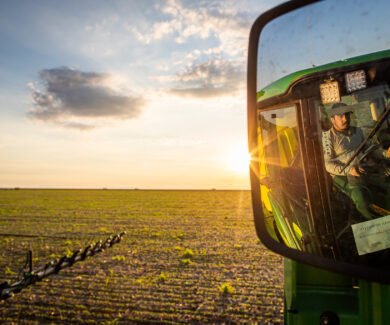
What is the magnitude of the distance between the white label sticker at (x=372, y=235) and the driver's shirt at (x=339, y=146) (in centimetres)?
13

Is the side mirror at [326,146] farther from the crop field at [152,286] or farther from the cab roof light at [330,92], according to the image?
the crop field at [152,286]

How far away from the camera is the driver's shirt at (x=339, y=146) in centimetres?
97

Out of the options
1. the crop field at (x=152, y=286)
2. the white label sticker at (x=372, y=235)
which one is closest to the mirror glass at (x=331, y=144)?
the white label sticker at (x=372, y=235)

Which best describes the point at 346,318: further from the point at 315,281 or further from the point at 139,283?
the point at 139,283

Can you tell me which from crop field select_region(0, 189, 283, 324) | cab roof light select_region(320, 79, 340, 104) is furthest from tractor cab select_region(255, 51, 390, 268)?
crop field select_region(0, 189, 283, 324)

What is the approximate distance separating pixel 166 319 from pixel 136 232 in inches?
459

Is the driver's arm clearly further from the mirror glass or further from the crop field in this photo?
the crop field

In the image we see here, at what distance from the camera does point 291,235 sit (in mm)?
1109

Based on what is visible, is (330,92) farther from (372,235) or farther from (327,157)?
(372,235)

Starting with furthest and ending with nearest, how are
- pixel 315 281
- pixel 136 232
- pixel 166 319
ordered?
pixel 136 232, pixel 166 319, pixel 315 281

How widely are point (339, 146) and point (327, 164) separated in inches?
2.2

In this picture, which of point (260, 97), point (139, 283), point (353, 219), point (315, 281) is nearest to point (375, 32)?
point (260, 97)

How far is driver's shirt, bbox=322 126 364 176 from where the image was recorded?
38.1 inches

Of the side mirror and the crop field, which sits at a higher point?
the side mirror
